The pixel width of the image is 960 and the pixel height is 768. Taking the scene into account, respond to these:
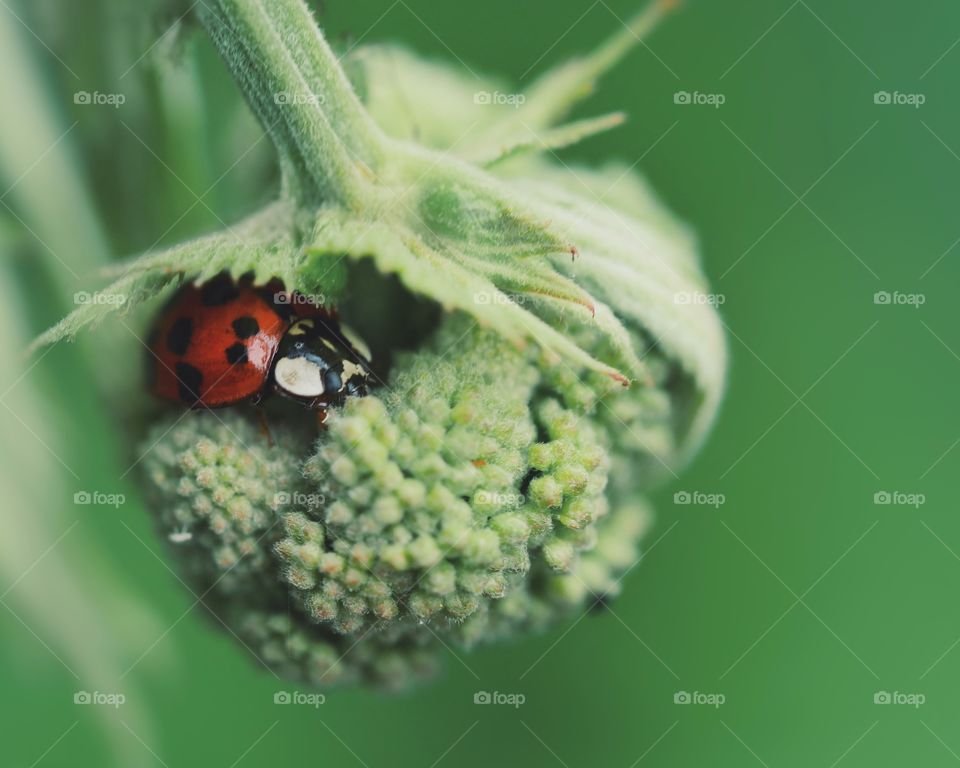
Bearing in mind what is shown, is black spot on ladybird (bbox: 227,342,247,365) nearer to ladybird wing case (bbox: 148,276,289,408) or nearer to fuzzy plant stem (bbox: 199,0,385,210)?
ladybird wing case (bbox: 148,276,289,408)

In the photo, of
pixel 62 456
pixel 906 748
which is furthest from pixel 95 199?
pixel 906 748

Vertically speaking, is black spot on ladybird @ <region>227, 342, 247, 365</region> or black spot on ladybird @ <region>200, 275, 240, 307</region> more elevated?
black spot on ladybird @ <region>200, 275, 240, 307</region>

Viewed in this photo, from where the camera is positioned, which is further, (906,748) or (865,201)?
(865,201)

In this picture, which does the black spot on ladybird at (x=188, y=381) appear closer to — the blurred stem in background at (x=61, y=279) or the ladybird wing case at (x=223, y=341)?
the ladybird wing case at (x=223, y=341)

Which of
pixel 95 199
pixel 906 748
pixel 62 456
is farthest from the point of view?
pixel 906 748

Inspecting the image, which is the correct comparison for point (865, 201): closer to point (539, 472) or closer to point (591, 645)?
point (591, 645)

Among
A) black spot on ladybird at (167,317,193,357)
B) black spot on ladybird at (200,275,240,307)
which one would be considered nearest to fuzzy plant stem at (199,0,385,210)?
black spot on ladybird at (200,275,240,307)

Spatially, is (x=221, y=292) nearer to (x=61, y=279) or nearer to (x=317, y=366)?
(x=317, y=366)
